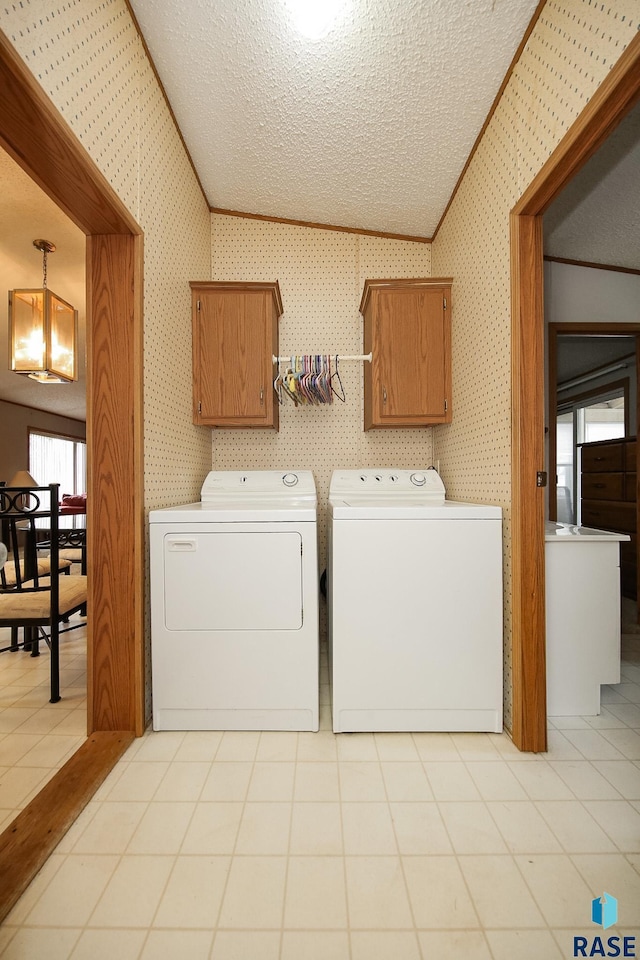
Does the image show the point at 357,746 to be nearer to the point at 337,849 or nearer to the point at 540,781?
the point at 337,849

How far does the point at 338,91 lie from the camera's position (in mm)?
1765

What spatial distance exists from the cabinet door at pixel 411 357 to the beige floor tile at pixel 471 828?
167 cm

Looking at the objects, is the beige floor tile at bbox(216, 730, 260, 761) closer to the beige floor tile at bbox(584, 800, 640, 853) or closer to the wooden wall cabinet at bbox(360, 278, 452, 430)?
the beige floor tile at bbox(584, 800, 640, 853)

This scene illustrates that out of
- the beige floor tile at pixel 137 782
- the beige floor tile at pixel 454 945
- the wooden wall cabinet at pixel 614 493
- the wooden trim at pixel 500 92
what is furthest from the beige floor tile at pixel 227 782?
the wooden wall cabinet at pixel 614 493

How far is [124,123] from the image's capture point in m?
1.55

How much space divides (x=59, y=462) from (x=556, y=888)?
31.6ft

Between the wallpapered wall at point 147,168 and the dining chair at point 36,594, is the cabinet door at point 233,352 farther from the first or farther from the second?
the dining chair at point 36,594

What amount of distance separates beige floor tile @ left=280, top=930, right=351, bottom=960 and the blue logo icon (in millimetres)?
575

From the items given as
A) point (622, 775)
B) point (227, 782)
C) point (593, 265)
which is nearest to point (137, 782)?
point (227, 782)

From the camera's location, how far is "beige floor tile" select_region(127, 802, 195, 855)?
119cm

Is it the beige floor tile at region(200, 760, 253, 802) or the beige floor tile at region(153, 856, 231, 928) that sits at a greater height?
the beige floor tile at region(200, 760, 253, 802)

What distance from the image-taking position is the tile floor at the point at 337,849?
966 mm

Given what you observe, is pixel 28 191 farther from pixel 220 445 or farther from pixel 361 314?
pixel 361 314

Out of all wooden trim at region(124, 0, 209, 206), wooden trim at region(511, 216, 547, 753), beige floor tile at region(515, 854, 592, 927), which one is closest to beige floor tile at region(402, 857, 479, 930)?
beige floor tile at region(515, 854, 592, 927)
